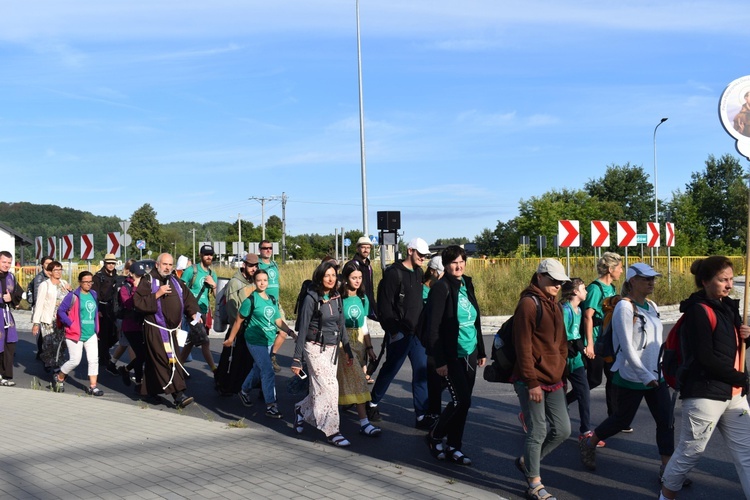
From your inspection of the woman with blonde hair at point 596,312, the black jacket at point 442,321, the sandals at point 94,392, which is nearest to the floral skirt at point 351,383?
the black jacket at point 442,321

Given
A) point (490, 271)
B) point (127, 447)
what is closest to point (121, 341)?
point (127, 447)

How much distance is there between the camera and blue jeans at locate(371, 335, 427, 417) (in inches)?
321

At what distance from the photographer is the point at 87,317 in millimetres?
10375

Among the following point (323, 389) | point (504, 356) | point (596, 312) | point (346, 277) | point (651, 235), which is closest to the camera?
point (504, 356)

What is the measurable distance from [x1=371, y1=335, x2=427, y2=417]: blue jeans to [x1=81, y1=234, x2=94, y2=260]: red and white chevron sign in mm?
14883

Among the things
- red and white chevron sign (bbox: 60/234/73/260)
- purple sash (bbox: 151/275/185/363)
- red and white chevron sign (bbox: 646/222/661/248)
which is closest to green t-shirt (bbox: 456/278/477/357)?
purple sash (bbox: 151/275/185/363)

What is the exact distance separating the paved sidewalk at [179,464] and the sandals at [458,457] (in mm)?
580

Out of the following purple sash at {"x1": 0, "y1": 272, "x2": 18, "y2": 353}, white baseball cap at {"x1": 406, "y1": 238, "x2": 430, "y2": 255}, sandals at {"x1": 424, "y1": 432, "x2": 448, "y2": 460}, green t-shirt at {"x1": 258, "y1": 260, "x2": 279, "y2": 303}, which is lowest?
sandals at {"x1": 424, "y1": 432, "x2": 448, "y2": 460}

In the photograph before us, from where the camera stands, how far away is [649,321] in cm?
600

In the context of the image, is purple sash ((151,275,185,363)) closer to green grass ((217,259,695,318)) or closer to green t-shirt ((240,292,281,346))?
green t-shirt ((240,292,281,346))

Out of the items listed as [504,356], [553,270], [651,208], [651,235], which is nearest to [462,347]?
[504,356]

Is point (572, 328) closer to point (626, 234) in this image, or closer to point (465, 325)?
point (465, 325)

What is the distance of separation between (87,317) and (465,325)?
234 inches

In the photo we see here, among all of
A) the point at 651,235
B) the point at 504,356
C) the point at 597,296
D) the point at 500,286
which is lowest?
the point at 500,286
